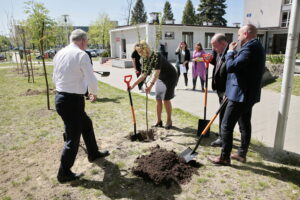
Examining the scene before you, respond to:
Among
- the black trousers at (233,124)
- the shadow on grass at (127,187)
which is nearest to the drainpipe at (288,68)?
the black trousers at (233,124)

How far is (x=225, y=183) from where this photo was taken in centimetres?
288

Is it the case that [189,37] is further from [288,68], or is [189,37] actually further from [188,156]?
[188,156]

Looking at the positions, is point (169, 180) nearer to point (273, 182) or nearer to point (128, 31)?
point (273, 182)

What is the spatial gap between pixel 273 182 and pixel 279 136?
846 millimetres

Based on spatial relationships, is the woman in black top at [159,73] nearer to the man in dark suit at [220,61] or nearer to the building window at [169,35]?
the man in dark suit at [220,61]

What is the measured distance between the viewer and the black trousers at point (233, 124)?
2951 mm

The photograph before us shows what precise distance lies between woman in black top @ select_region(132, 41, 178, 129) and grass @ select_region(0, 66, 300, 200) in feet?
2.43

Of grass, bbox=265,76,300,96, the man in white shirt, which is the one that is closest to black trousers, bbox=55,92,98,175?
the man in white shirt

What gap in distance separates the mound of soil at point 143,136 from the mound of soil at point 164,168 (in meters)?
0.90

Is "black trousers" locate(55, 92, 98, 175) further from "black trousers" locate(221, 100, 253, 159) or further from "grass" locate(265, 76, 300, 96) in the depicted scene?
"grass" locate(265, 76, 300, 96)

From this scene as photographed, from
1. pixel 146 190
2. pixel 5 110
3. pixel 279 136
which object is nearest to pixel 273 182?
pixel 279 136

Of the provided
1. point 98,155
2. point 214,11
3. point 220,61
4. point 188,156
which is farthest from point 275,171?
point 214,11

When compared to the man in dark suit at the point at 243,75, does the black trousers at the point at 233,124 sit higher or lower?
lower

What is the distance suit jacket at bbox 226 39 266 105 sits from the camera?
8.85ft
